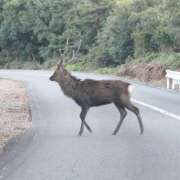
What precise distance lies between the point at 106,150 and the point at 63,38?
172 ft

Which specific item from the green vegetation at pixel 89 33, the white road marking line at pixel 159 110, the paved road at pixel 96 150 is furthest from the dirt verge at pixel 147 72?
the paved road at pixel 96 150

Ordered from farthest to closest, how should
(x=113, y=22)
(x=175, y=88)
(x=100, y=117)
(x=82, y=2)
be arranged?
(x=82, y=2) < (x=113, y=22) < (x=175, y=88) < (x=100, y=117)

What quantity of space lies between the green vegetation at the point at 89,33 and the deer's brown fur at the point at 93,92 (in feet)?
71.8

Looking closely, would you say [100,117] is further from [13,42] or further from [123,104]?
[13,42]

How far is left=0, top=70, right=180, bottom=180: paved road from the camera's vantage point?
9500 mm

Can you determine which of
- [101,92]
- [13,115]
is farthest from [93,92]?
[13,115]

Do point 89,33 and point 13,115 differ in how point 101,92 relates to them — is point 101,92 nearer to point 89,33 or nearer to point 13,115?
point 13,115

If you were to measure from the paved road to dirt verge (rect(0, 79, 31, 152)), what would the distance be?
1.09 feet

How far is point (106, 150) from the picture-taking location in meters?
11.6

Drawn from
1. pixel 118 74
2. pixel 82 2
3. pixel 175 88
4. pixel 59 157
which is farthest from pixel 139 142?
pixel 82 2

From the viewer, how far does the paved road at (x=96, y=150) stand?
9.50 meters

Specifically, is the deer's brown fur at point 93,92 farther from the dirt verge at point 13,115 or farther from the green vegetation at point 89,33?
the green vegetation at point 89,33

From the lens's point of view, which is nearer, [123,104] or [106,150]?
[106,150]

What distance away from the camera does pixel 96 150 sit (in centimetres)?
1159
